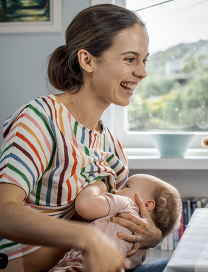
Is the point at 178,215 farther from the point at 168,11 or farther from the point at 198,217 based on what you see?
the point at 168,11

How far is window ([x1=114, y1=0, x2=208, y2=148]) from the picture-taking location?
7.07 ft

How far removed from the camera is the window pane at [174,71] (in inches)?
84.7

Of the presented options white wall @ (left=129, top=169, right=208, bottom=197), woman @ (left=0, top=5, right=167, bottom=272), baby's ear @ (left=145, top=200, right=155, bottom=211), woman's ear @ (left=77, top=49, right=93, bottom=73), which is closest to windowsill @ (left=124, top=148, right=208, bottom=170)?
white wall @ (left=129, top=169, right=208, bottom=197)


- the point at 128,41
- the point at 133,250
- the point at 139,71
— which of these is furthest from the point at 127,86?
the point at 133,250

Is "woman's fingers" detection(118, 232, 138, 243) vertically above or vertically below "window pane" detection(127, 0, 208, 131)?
below

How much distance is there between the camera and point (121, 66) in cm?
116

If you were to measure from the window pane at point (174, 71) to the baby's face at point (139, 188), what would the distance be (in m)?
0.99

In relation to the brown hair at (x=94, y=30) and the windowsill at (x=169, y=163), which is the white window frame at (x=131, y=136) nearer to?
the windowsill at (x=169, y=163)

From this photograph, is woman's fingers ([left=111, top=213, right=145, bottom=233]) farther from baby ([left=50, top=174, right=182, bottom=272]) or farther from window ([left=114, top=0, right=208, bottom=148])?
window ([left=114, top=0, right=208, bottom=148])

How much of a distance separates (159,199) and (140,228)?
173mm

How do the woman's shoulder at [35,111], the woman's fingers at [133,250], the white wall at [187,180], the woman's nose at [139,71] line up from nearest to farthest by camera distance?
the woman's shoulder at [35,111] < the woman's fingers at [133,250] < the woman's nose at [139,71] < the white wall at [187,180]

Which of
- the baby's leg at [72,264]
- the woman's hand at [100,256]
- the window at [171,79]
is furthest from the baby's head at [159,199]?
the window at [171,79]

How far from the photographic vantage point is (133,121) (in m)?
2.27

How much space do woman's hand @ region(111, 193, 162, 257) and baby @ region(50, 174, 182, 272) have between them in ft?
0.06
